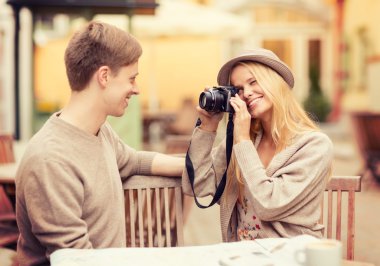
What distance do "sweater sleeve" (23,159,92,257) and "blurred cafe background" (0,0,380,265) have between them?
2.42 meters

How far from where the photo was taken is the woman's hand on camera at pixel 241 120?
7.80 feet

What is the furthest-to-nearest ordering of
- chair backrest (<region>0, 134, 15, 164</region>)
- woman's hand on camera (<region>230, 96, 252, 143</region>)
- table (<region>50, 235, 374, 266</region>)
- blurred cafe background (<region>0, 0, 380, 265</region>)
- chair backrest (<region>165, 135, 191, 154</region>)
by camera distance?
blurred cafe background (<region>0, 0, 380, 265</region>) < chair backrest (<region>0, 134, 15, 164</region>) < chair backrest (<region>165, 135, 191, 154</region>) < woman's hand on camera (<region>230, 96, 252, 143</region>) < table (<region>50, 235, 374, 266</region>)

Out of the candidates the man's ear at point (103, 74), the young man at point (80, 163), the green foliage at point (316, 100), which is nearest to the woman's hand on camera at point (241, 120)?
the young man at point (80, 163)

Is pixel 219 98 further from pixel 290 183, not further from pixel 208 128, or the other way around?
pixel 290 183

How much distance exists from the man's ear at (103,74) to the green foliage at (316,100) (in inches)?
607

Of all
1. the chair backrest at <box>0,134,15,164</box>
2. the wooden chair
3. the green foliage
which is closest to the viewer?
the wooden chair

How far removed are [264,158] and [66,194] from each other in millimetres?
876

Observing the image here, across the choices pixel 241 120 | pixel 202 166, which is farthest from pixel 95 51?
pixel 202 166

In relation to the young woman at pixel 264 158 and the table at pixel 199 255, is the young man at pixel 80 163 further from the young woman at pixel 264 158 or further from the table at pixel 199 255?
the young woman at pixel 264 158

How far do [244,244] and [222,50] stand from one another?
17.8 meters

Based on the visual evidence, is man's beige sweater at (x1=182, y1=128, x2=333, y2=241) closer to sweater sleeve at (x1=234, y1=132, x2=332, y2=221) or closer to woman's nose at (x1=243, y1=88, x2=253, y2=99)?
sweater sleeve at (x1=234, y1=132, x2=332, y2=221)

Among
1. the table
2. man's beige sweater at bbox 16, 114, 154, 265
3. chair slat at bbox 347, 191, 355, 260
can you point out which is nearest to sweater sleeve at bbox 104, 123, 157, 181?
man's beige sweater at bbox 16, 114, 154, 265

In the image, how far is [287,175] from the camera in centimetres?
232

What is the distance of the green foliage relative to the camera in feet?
56.5
